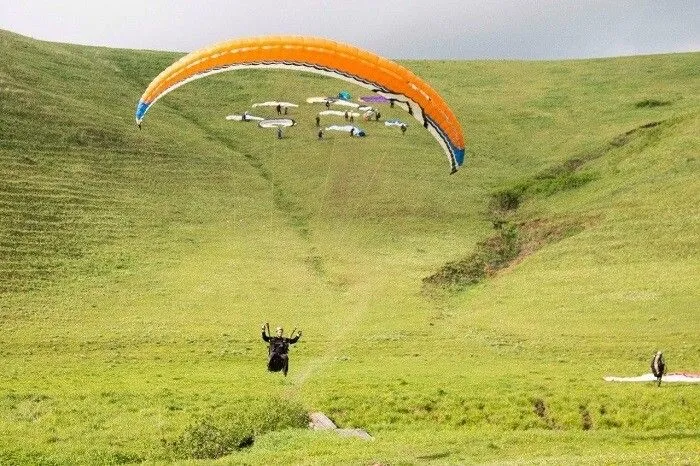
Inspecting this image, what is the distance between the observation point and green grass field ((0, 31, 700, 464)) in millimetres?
23859

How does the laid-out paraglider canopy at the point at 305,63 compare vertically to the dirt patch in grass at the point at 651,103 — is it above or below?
below

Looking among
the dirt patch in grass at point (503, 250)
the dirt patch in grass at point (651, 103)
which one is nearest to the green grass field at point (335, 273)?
the dirt patch in grass at point (651, 103)

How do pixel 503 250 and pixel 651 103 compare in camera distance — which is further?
pixel 651 103

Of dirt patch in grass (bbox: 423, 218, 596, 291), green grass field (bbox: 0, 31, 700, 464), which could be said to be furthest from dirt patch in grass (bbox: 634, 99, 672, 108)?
dirt patch in grass (bbox: 423, 218, 596, 291)

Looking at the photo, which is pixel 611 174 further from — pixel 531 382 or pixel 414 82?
pixel 414 82

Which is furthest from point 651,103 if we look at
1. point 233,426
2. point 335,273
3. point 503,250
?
point 233,426

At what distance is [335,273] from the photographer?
167 ft

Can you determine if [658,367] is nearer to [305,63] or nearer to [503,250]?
[305,63]

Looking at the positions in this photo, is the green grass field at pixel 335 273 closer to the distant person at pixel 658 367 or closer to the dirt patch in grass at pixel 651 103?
the dirt patch in grass at pixel 651 103

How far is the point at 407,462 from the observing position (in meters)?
17.3

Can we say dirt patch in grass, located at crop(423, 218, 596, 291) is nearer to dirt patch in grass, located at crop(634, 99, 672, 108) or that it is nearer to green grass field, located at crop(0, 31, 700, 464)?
green grass field, located at crop(0, 31, 700, 464)

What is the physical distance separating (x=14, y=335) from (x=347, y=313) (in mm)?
15505

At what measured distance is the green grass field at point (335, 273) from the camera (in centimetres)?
2386

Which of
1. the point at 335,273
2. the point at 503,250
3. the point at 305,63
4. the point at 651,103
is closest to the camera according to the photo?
the point at 305,63
